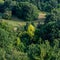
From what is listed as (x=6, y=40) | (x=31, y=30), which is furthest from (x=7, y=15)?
(x=6, y=40)

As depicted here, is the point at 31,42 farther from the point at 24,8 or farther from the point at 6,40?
the point at 24,8

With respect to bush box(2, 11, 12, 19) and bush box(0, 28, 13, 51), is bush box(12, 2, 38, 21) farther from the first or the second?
bush box(0, 28, 13, 51)

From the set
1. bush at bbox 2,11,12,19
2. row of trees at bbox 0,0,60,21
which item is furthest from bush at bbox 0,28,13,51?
row of trees at bbox 0,0,60,21

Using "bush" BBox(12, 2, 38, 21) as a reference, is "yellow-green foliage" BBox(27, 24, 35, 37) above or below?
above

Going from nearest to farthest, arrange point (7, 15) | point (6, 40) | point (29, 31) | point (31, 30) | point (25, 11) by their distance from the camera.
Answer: point (6, 40)
point (29, 31)
point (31, 30)
point (7, 15)
point (25, 11)

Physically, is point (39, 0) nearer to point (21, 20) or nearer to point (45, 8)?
point (45, 8)

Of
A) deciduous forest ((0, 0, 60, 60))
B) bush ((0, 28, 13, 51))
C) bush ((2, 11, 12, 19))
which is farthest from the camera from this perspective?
bush ((2, 11, 12, 19))

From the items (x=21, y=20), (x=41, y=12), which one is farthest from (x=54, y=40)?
(x=41, y=12)

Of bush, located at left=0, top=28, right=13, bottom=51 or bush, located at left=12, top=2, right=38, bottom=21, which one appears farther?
bush, located at left=12, top=2, right=38, bottom=21

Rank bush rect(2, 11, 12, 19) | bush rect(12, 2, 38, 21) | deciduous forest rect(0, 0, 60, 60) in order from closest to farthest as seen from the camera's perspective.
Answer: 1. deciduous forest rect(0, 0, 60, 60)
2. bush rect(2, 11, 12, 19)
3. bush rect(12, 2, 38, 21)
